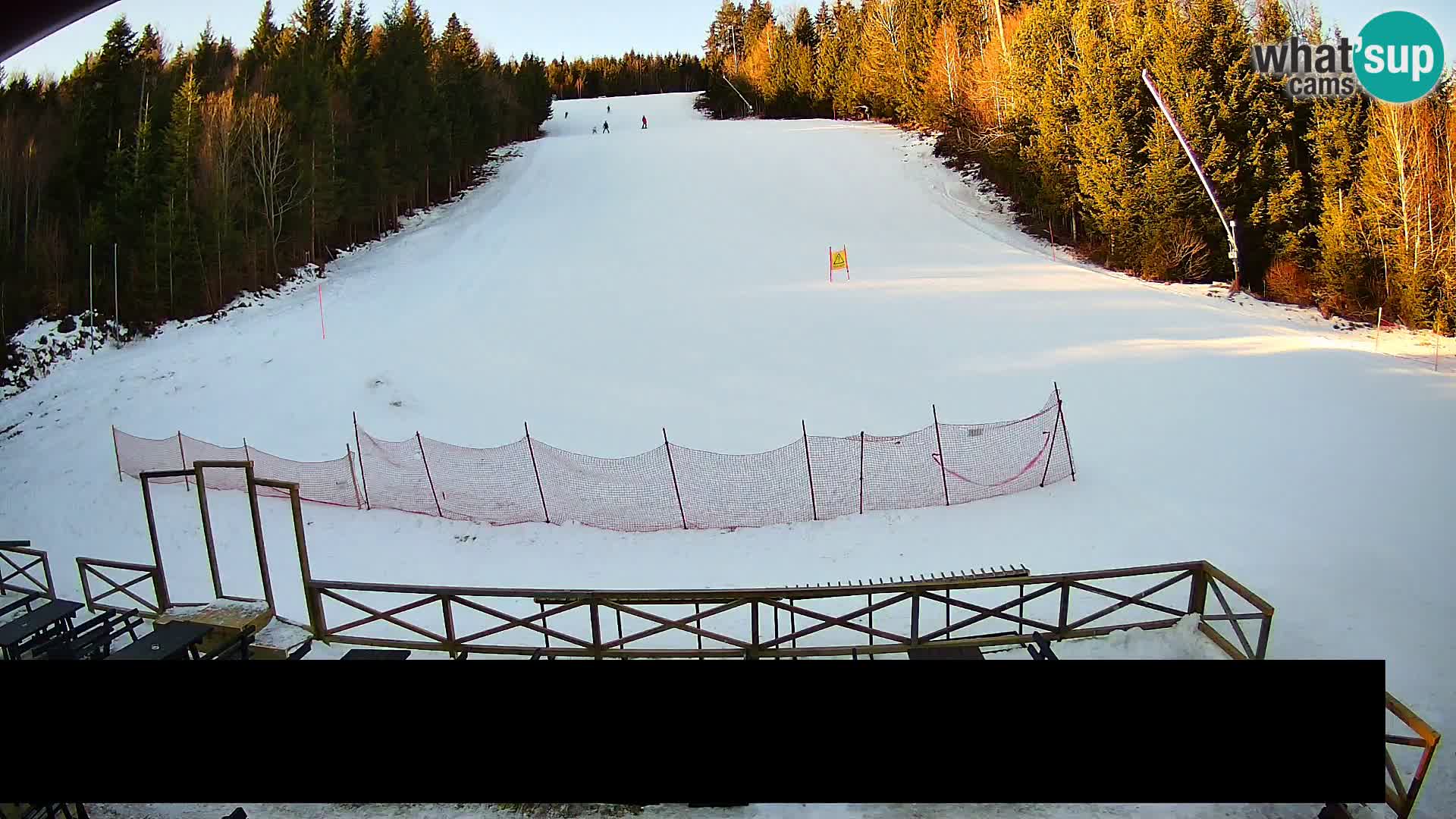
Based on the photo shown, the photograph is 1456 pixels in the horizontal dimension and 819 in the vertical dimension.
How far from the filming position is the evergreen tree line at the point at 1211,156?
15.1 metres

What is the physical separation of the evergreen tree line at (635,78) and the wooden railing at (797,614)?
57.6 m

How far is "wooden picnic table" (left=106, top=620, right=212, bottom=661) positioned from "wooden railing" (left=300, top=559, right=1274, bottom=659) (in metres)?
0.61

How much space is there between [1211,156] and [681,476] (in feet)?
50.8

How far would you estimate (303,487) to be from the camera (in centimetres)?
1048

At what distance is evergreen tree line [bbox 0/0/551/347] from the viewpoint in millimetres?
15297

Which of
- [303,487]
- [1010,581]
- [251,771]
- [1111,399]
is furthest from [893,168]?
[251,771]

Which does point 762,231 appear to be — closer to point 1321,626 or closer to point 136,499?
point 136,499

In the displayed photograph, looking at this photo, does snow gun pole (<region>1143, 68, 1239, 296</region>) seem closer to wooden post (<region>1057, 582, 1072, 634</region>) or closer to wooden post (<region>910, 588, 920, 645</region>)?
wooden post (<region>1057, 582, 1072, 634</region>)

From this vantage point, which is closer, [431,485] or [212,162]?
[431,485]

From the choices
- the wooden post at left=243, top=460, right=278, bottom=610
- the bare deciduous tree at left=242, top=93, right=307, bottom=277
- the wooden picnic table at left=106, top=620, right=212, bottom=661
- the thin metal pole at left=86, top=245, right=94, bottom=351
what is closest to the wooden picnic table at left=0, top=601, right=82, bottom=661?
the wooden post at left=243, top=460, right=278, bottom=610

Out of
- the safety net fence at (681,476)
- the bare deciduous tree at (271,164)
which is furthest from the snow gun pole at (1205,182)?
the bare deciduous tree at (271,164)

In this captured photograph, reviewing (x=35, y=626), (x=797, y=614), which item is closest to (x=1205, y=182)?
(x=797, y=614)

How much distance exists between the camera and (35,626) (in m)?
5.04

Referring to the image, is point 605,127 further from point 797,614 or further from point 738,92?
point 797,614
